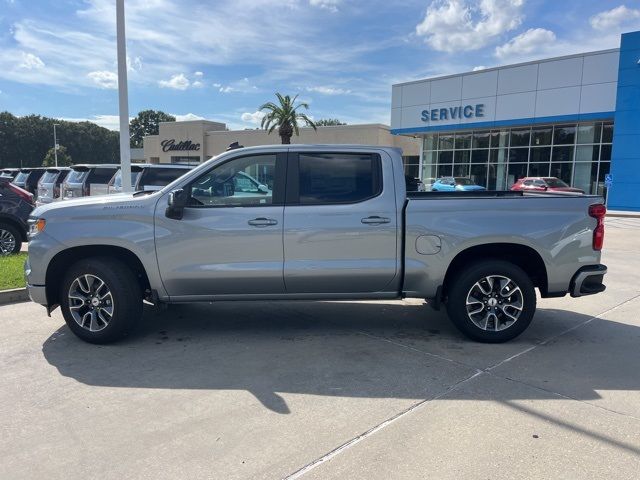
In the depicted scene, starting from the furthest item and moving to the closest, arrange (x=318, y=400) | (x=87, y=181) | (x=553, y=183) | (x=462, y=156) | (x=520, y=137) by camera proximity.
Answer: (x=462, y=156), (x=520, y=137), (x=553, y=183), (x=87, y=181), (x=318, y=400)

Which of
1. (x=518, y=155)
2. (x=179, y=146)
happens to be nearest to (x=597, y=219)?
(x=518, y=155)

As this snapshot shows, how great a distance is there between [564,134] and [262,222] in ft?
101

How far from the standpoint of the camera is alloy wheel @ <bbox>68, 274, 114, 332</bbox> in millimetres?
5074

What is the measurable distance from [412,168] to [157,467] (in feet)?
149

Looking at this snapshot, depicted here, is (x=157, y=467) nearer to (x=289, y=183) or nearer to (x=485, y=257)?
(x=289, y=183)

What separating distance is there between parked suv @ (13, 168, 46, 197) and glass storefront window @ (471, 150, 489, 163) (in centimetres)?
2637

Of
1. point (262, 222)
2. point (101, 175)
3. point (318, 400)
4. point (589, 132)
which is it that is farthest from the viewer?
point (589, 132)

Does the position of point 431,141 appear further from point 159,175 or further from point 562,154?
point 159,175

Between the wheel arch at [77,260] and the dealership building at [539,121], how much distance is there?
1119 inches

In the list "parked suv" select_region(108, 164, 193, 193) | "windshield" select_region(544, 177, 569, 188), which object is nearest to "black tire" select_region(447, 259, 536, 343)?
"parked suv" select_region(108, 164, 193, 193)

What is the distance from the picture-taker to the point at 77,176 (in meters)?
14.1

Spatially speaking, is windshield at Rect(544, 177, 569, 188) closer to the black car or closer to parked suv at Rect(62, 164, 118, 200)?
parked suv at Rect(62, 164, 118, 200)

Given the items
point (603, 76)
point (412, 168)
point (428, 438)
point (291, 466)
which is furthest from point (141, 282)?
point (412, 168)

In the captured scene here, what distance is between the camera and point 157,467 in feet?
9.91
